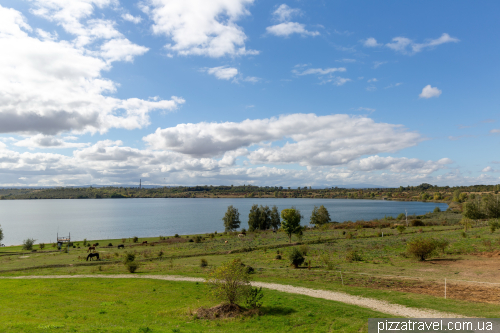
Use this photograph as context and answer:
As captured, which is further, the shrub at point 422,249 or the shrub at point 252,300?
the shrub at point 422,249

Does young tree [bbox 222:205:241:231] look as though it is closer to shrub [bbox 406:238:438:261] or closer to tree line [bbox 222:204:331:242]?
tree line [bbox 222:204:331:242]

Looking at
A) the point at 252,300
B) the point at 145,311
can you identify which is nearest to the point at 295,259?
the point at 252,300

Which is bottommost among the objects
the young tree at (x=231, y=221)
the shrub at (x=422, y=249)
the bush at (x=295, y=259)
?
the young tree at (x=231, y=221)

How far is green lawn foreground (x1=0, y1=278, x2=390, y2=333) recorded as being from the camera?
1308 cm

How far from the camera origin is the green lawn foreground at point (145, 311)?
1308 cm

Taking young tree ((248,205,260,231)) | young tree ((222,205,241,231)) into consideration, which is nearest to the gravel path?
young tree ((222,205,241,231))

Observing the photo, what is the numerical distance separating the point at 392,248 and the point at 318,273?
20.1 m

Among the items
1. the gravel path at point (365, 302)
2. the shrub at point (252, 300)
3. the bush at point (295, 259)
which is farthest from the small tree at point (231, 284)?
the bush at point (295, 259)

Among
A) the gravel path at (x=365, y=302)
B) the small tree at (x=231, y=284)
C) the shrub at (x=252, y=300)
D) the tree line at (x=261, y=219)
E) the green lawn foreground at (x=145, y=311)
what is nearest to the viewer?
the green lawn foreground at (x=145, y=311)

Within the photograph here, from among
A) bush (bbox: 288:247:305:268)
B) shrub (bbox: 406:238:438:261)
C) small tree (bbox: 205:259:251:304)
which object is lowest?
bush (bbox: 288:247:305:268)

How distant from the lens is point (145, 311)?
55.8 ft

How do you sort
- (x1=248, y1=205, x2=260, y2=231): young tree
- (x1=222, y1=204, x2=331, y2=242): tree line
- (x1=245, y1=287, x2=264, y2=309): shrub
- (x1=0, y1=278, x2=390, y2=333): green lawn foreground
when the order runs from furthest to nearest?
(x1=248, y1=205, x2=260, y2=231): young tree → (x1=222, y1=204, x2=331, y2=242): tree line → (x1=245, y1=287, x2=264, y2=309): shrub → (x1=0, y1=278, x2=390, y2=333): green lawn foreground

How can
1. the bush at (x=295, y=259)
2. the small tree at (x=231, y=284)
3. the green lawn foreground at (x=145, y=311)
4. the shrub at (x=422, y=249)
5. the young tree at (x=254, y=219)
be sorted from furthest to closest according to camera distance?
the young tree at (x=254, y=219), the shrub at (x=422, y=249), the bush at (x=295, y=259), the small tree at (x=231, y=284), the green lawn foreground at (x=145, y=311)

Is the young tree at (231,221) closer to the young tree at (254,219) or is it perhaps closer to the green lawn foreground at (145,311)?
the young tree at (254,219)
